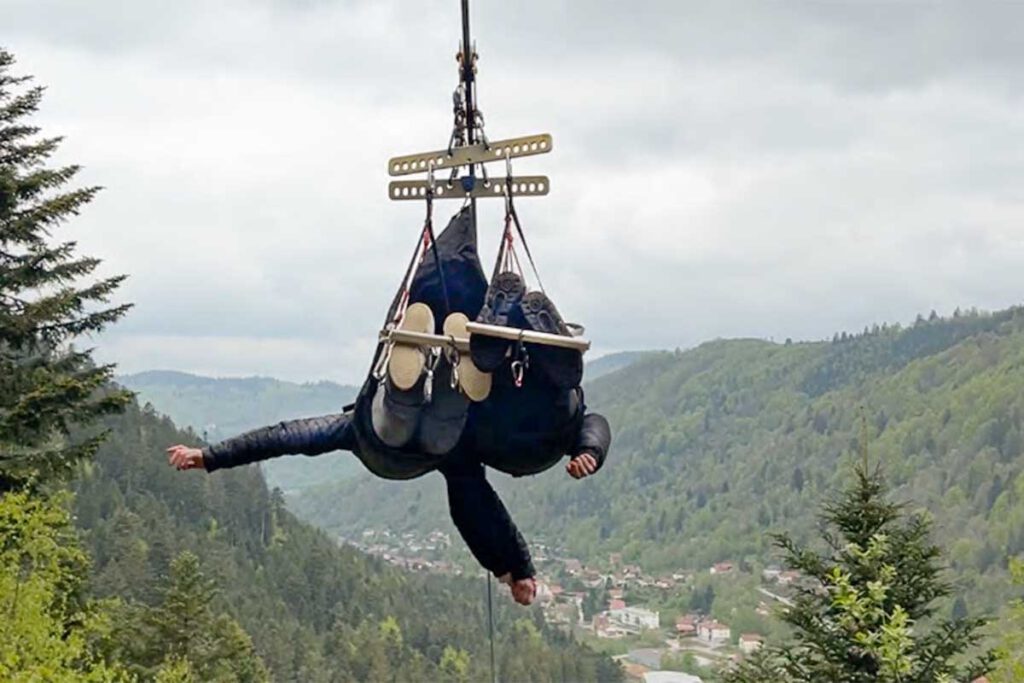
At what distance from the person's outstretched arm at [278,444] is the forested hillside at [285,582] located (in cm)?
4860

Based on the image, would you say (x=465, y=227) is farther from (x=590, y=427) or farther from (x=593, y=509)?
(x=593, y=509)

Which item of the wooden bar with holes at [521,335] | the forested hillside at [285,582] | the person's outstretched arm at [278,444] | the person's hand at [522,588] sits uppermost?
the wooden bar with holes at [521,335]

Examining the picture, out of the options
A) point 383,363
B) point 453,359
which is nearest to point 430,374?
point 453,359

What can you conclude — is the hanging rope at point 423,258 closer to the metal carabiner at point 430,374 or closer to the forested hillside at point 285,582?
the metal carabiner at point 430,374

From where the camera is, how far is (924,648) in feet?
36.5

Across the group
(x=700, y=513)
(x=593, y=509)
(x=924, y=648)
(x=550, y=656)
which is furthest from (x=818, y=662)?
(x=593, y=509)

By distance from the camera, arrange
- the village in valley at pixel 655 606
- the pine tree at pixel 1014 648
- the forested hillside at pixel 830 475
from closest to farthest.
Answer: the pine tree at pixel 1014 648 < the village in valley at pixel 655 606 < the forested hillside at pixel 830 475

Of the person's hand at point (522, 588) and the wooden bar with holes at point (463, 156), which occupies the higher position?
the wooden bar with holes at point (463, 156)

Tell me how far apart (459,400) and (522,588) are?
1.00m

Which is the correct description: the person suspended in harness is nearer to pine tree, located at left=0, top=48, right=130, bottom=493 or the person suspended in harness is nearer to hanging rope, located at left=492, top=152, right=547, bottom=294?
hanging rope, located at left=492, top=152, right=547, bottom=294

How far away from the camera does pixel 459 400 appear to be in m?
4.66

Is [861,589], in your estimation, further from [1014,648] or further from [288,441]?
[288,441]

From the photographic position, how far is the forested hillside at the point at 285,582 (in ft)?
200

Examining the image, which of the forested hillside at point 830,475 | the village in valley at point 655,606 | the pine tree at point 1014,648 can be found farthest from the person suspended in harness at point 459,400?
the forested hillside at point 830,475
